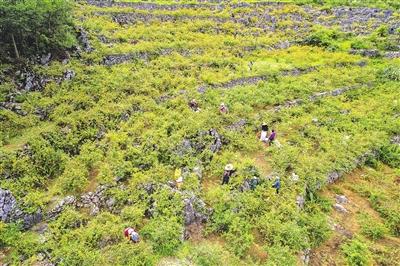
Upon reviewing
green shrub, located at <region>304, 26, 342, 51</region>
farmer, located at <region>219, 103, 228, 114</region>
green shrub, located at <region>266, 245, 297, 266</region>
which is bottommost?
green shrub, located at <region>266, 245, 297, 266</region>

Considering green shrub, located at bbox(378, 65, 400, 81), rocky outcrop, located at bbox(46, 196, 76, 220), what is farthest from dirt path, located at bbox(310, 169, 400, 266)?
green shrub, located at bbox(378, 65, 400, 81)

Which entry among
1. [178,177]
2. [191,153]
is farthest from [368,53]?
[178,177]

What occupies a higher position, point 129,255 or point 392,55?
point 392,55

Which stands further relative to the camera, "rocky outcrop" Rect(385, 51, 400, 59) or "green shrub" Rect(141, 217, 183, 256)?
"rocky outcrop" Rect(385, 51, 400, 59)

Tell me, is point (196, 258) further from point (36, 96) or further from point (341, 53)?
point (341, 53)

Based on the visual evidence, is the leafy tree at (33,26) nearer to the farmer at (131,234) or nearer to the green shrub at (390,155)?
the farmer at (131,234)

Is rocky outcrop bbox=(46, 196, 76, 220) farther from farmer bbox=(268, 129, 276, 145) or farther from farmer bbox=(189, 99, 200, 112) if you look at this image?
farmer bbox=(268, 129, 276, 145)

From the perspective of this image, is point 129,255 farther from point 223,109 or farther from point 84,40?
point 84,40

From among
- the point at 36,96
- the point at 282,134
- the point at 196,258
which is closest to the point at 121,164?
the point at 196,258
